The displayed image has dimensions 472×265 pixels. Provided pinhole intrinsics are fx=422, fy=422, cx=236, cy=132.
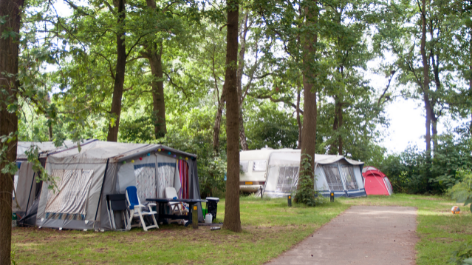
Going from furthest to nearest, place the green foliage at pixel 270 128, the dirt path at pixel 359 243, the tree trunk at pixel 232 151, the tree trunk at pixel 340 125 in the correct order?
the green foliage at pixel 270 128, the tree trunk at pixel 340 125, the tree trunk at pixel 232 151, the dirt path at pixel 359 243

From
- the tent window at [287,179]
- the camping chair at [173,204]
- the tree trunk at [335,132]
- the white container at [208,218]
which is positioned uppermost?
the tree trunk at [335,132]

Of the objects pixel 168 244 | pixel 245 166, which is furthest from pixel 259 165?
pixel 168 244

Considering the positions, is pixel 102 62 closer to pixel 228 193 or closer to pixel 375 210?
pixel 228 193

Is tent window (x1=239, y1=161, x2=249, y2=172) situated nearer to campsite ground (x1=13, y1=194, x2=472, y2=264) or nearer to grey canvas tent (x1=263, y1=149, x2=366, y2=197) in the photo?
grey canvas tent (x1=263, y1=149, x2=366, y2=197)

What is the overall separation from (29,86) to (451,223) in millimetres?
9782

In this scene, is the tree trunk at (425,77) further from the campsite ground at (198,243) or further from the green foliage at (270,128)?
the campsite ground at (198,243)

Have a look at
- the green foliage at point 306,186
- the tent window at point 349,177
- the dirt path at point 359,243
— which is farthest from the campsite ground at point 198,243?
the tent window at point 349,177

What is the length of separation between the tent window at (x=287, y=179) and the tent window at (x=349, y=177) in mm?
2390

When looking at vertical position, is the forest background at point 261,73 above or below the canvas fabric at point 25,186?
above

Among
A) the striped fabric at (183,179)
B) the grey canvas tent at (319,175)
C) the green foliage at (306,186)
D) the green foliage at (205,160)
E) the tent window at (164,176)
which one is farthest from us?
→ the grey canvas tent at (319,175)

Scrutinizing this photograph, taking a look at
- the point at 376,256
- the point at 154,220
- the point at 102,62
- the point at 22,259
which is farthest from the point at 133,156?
the point at 102,62

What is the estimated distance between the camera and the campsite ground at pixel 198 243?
6520 mm

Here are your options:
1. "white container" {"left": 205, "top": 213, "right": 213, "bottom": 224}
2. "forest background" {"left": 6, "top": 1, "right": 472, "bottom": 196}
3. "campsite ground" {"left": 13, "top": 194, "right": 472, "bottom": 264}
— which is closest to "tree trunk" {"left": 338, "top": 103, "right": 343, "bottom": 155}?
"forest background" {"left": 6, "top": 1, "right": 472, "bottom": 196}

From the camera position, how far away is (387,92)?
2873cm
